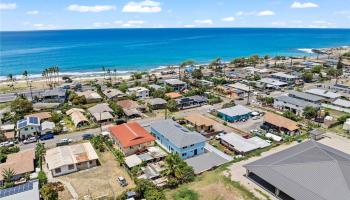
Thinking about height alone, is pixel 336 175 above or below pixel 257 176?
above

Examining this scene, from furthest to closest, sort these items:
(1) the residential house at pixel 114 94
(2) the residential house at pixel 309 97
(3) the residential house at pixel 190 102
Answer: (1) the residential house at pixel 114 94
(3) the residential house at pixel 190 102
(2) the residential house at pixel 309 97

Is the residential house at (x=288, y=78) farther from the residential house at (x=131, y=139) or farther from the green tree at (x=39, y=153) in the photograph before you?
the green tree at (x=39, y=153)

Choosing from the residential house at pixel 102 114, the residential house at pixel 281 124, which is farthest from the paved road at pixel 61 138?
the residential house at pixel 281 124

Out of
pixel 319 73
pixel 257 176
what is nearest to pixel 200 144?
pixel 257 176

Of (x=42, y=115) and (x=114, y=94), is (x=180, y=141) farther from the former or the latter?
(x=114, y=94)

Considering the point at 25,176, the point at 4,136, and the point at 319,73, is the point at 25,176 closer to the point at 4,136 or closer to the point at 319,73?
the point at 4,136

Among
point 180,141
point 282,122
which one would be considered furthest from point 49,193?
point 282,122
